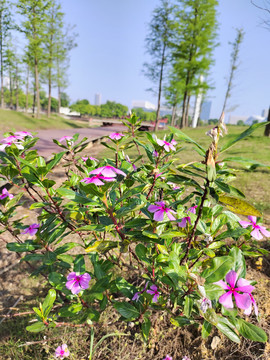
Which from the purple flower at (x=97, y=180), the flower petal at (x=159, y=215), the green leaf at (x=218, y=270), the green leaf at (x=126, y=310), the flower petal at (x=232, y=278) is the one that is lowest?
the green leaf at (x=126, y=310)

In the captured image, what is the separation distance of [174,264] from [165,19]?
71.5 feet

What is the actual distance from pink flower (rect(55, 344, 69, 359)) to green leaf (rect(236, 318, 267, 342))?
119cm

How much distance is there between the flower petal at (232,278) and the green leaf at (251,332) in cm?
19

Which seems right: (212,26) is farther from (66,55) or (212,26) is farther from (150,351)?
(150,351)

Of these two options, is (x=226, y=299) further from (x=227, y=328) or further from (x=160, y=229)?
(x=160, y=229)

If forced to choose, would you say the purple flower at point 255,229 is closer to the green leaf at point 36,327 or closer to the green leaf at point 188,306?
the green leaf at point 188,306

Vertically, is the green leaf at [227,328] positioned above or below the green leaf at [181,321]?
above

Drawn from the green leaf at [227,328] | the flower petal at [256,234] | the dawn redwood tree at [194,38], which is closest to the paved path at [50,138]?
the flower petal at [256,234]

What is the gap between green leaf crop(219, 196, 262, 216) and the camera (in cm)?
85

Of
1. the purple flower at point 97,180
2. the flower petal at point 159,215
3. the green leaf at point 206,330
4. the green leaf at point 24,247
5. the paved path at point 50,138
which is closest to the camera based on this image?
the purple flower at point 97,180

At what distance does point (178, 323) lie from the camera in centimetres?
132

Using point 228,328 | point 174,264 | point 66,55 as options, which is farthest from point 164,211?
point 66,55

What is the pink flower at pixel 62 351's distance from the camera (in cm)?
148

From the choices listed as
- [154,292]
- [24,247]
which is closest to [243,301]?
[154,292]
